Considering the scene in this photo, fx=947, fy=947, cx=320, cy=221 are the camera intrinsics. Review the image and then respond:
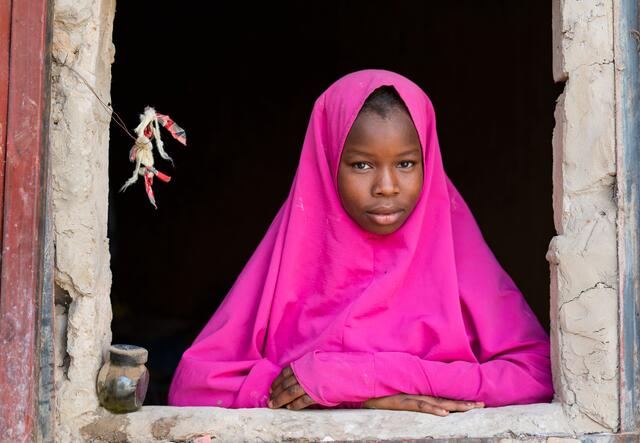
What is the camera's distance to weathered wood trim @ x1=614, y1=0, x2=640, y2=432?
2514 mm

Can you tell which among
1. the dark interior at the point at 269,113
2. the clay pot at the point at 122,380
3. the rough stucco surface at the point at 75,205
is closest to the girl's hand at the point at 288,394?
the clay pot at the point at 122,380

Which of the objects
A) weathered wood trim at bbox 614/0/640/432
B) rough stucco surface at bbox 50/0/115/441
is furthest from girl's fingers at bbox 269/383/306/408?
weathered wood trim at bbox 614/0/640/432

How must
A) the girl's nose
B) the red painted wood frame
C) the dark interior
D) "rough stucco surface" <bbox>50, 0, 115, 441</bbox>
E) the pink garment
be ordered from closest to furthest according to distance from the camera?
the red painted wood frame < "rough stucco surface" <bbox>50, 0, 115, 441</bbox> < the pink garment < the girl's nose < the dark interior

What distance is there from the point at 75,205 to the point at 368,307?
898 mm

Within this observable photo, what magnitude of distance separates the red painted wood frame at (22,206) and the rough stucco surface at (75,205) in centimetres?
6

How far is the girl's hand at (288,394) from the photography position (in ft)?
8.55

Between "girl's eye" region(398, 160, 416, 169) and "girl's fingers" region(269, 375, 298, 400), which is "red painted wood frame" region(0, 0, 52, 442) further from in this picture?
"girl's eye" region(398, 160, 416, 169)

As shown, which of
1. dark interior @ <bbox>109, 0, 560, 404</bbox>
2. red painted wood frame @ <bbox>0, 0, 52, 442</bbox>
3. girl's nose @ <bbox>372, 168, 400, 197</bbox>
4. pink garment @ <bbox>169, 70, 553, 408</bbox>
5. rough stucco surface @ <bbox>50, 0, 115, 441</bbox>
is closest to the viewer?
red painted wood frame @ <bbox>0, 0, 52, 442</bbox>

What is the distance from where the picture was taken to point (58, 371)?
259cm

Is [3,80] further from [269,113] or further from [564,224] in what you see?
[269,113]

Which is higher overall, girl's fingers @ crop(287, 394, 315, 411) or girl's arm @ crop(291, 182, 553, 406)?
girl's arm @ crop(291, 182, 553, 406)

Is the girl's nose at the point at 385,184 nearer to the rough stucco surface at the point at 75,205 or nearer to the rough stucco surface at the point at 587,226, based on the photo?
the rough stucco surface at the point at 587,226

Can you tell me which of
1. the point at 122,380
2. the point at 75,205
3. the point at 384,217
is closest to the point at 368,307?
the point at 384,217

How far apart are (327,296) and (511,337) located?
57 cm
